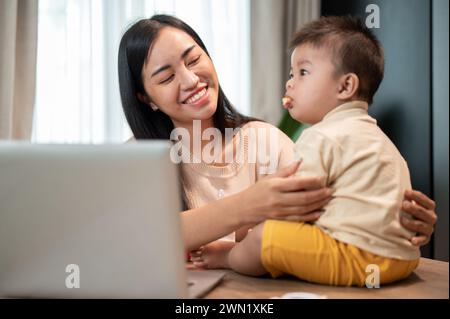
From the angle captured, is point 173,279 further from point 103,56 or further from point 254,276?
point 103,56

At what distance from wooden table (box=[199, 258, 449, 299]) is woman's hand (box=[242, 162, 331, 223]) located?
0.13m

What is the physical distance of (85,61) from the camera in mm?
2670

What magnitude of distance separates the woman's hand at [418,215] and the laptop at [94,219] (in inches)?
18.1

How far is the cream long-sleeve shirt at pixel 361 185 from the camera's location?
1.03 m

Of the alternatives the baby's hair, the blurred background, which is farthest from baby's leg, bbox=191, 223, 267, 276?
the blurred background

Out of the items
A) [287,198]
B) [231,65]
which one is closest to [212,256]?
[287,198]

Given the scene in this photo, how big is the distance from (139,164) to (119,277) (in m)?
0.19

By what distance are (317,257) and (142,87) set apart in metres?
0.92

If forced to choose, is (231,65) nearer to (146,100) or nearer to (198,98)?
(146,100)

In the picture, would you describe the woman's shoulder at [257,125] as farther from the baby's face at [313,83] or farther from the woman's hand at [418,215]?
the woman's hand at [418,215]

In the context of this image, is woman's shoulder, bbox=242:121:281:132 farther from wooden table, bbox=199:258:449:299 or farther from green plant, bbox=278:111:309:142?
green plant, bbox=278:111:309:142
